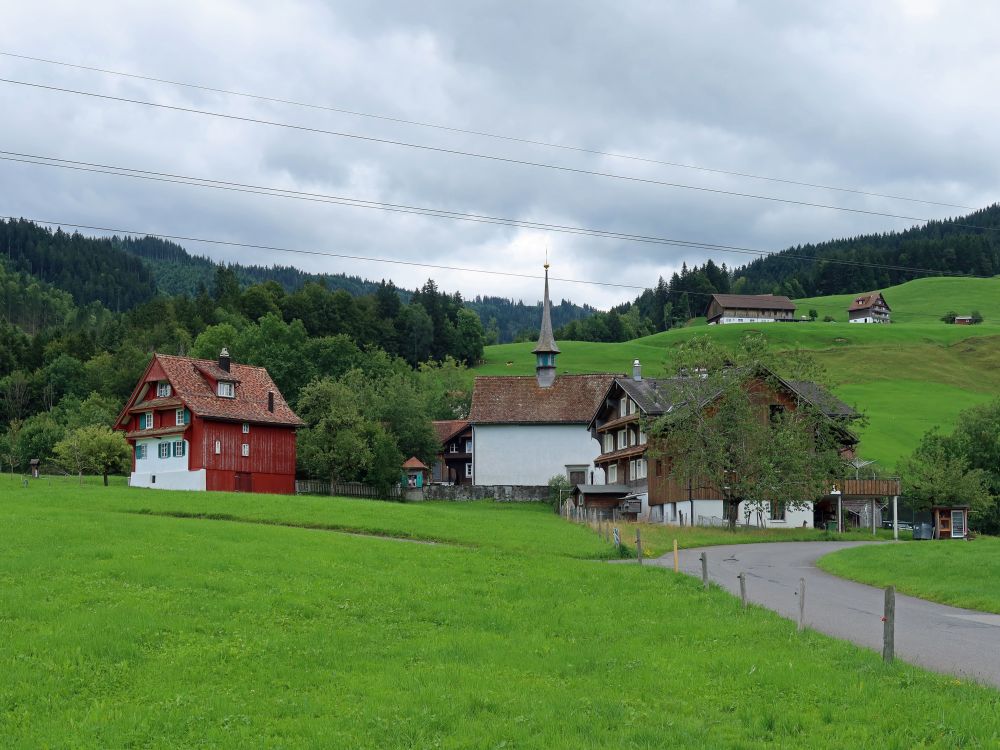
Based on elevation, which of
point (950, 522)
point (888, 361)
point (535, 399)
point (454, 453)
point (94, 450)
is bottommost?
point (950, 522)

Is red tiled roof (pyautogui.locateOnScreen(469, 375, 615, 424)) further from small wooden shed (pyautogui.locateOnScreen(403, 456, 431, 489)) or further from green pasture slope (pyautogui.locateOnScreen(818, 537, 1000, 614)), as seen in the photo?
green pasture slope (pyautogui.locateOnScreen(818, 537, 1000, 614))

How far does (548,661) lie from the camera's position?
1688cm

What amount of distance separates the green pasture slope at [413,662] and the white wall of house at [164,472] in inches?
1523

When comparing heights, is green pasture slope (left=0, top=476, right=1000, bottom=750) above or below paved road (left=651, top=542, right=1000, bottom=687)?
above

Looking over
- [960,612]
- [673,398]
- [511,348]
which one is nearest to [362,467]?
[673,398]

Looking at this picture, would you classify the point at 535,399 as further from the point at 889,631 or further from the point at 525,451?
the point at 889,631

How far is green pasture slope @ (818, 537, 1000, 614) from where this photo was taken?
2678 centimetres

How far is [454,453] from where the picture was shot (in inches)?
4296

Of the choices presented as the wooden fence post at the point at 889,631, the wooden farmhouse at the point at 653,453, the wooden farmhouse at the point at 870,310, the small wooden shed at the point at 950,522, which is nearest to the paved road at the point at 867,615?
the wooden fence post at the point at 889,631

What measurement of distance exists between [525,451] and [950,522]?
1505 inches

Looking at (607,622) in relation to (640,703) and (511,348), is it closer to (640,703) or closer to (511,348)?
(640,703)

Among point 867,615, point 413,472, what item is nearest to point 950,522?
point 867,615

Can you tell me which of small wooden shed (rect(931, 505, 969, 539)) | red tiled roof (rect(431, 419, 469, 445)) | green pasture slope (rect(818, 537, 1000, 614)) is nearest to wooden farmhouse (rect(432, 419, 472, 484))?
red tiled roof (rect(431, 419, 469, 445))

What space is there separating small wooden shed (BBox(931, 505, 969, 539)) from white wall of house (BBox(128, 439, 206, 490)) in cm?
4541
